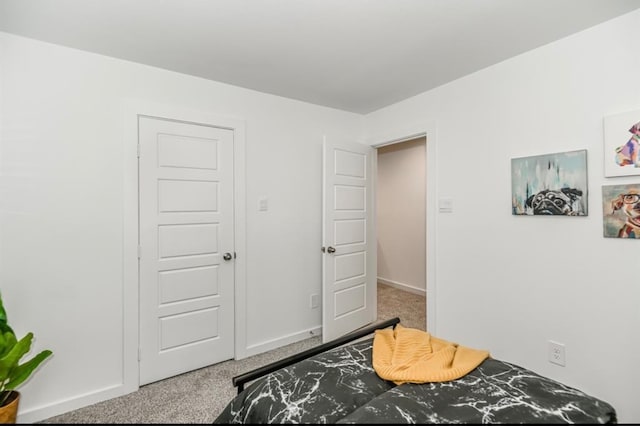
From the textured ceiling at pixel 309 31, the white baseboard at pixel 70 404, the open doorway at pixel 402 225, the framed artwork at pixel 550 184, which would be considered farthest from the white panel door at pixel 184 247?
the open doorway at pixel 402 225

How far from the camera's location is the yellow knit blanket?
4.42 ft

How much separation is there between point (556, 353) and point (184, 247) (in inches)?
109

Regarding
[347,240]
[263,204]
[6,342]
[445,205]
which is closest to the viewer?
[6,342]

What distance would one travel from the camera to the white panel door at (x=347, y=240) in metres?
3.02

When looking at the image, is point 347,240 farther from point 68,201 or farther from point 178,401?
point 68,201

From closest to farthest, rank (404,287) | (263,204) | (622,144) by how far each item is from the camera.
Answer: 1. (622,144)
2. (263,204)
3. (404,287)

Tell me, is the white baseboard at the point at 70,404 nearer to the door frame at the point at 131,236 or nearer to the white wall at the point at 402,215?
the door frame at the point at 131,236

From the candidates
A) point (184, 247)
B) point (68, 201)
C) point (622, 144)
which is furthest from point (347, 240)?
point (68, 201)

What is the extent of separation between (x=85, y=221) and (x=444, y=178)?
2794mm

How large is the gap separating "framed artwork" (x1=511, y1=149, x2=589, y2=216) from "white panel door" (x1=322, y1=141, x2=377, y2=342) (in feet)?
4.85

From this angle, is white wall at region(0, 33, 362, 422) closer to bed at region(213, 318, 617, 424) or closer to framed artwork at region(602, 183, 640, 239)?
bed at region(213, 318, 617, 424)

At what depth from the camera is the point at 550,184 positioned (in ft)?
6.77

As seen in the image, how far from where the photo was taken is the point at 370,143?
3.43 metres

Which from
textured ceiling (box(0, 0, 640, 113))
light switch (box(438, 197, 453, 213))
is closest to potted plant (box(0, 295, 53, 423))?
textured ceiling (box(0, 0, 640, 113))
